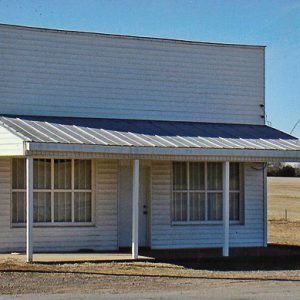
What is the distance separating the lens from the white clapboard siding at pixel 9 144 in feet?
54.9

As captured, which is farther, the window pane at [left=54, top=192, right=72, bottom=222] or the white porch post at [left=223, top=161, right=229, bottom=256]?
the window pane at [left=54, top=192, right=72, bottom=222]

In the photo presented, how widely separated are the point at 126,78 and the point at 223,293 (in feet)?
28.3

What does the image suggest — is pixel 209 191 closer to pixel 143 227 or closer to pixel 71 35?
Answer: pixel 143 227

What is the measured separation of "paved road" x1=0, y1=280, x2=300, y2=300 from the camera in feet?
41.8

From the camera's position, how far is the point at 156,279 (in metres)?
15.1

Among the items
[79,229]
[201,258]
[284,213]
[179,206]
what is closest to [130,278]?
[201,258]

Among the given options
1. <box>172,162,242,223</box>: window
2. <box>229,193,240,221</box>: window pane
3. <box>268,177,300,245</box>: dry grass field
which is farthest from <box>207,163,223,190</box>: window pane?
<box>268,177,300,245</box>: dry grass field

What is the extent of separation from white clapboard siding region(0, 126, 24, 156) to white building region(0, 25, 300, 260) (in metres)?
0.06

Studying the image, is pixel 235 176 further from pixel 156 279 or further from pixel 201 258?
pixel 156 279

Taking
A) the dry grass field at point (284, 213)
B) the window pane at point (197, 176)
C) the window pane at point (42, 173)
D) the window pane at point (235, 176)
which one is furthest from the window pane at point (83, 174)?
the dry grass field at point (284, 213)

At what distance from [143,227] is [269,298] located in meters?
Answer: 8.18

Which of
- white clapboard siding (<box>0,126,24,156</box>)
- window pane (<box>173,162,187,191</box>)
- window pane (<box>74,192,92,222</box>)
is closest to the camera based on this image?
white clapboard siding (<box>0,126,24,156</box>)

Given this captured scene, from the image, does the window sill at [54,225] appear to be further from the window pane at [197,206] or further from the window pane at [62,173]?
the window pane at [197,206]

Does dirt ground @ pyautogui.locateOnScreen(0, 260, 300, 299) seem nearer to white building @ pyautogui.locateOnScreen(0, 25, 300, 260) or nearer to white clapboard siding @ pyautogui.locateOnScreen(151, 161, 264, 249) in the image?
white building @ pyautogui.locateOnScreen(0, 25, 300, 260)
